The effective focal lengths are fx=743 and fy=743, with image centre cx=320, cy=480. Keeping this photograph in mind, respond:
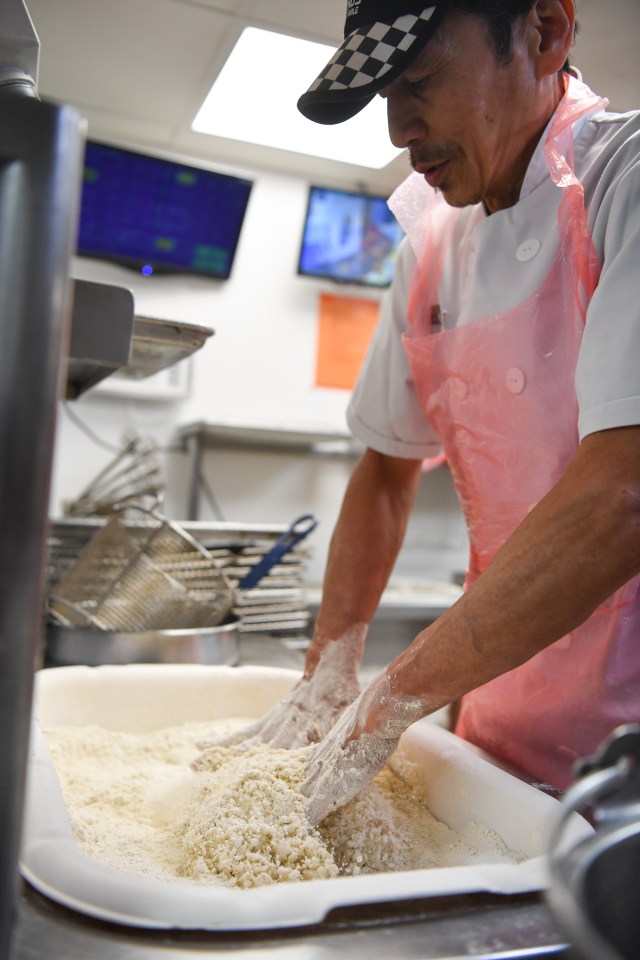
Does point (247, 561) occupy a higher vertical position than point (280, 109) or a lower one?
lower

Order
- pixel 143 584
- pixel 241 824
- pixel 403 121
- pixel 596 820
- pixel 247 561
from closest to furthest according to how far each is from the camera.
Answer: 1. pixel 596 820
2. pixel 241 824
3. pixel 403 121
4. pixel 143 584
5. pixel 247 561

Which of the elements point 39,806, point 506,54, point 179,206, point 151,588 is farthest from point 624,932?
point 179,206

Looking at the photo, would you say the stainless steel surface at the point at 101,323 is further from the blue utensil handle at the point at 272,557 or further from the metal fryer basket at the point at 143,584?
the blue utensil handle at the point at 272,557

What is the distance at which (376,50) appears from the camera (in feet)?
2.77

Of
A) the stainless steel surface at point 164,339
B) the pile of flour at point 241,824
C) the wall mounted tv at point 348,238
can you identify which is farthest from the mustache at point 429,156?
the wall mounted tv at point 348,238

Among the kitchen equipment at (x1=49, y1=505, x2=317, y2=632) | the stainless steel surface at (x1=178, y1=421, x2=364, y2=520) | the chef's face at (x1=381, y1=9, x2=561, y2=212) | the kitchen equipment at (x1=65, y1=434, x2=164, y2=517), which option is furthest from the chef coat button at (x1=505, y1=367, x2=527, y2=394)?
the stainless steel surface at (x1=178, y1=421, x2=364, y2=520)

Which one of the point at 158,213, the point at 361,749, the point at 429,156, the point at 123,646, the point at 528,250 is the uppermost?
the point at 158,213

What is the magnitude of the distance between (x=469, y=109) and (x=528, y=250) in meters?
0.20

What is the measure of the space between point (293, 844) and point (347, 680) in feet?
1.24

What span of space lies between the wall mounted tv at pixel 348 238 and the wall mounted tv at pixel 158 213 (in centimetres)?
33

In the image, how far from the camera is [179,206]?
A: 301cm

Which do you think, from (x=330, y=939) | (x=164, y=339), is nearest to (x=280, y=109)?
Result: (x=164, y=339)

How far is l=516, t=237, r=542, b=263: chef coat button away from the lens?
3.31 feet

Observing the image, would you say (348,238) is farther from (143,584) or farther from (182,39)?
(182,39)
